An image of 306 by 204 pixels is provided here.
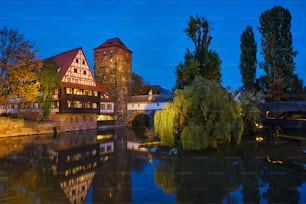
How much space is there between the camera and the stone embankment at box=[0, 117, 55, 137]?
18217mm

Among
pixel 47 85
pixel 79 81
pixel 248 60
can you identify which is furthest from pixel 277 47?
pixel 47 85

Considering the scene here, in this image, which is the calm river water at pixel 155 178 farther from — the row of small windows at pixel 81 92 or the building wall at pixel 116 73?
the building wall at pixel 116 73

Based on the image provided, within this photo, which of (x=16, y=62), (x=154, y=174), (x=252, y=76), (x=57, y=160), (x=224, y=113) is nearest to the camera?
(x=154, y=174)

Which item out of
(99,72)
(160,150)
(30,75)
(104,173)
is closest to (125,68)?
(99,72)

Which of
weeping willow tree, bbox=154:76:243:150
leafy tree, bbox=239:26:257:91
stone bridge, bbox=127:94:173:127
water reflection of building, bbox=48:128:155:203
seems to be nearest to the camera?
water reflection of building, bbox=48:128:155:203

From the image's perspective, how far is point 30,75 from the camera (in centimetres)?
1859

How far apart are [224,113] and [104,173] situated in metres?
7.09

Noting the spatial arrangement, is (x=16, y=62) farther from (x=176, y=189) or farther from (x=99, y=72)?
(x=176, y=189)

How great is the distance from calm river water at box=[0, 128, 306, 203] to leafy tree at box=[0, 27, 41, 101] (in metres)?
9.51

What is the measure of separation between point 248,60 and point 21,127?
93.4 ft

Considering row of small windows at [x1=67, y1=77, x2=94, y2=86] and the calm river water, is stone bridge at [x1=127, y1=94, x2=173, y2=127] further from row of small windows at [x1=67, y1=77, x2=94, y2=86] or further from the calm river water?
the calm river water

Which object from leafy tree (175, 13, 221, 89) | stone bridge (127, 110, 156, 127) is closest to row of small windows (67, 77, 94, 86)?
stone bridge (127, 110, 156, 127)

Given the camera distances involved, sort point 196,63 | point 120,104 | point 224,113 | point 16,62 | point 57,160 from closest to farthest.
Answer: point 57,160
point 224,113
point 196,63
point 16,62
point 120,104

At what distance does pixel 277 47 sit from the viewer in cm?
2672
